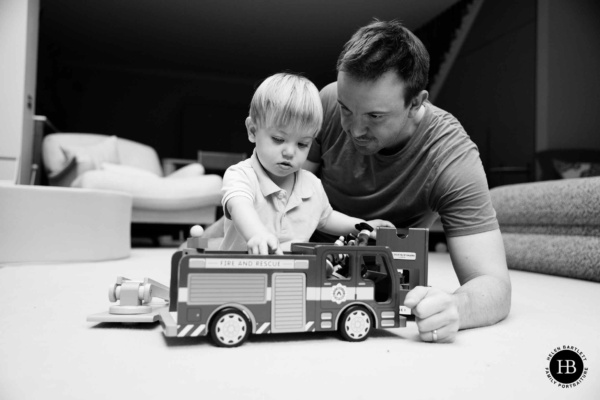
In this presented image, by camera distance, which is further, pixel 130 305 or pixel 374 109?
pixel 374 109

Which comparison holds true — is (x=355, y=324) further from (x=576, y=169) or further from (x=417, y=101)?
(x=576, y=169)

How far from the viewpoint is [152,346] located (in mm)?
943

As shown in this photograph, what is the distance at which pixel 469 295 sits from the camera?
114 cm

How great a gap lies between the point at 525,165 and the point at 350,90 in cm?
351

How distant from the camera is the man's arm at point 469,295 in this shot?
0.98 meters

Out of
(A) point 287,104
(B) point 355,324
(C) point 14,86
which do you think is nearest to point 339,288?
(B) point 355,324

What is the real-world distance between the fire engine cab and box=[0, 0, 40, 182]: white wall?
121 inches

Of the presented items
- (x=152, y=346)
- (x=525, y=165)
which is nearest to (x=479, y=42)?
(x=525, y=165)

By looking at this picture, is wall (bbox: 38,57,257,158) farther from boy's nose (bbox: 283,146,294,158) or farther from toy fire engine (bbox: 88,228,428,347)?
toy fire engine (bbox: 88,228,428,347)

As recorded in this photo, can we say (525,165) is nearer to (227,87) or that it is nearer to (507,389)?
Answer: (507,389)

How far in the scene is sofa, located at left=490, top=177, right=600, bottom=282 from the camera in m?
2.42

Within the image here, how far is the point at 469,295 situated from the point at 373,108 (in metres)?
0.53

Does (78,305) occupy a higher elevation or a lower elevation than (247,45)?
lower

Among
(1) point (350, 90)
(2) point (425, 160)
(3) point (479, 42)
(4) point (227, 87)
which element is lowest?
(2) point (425, 160)
